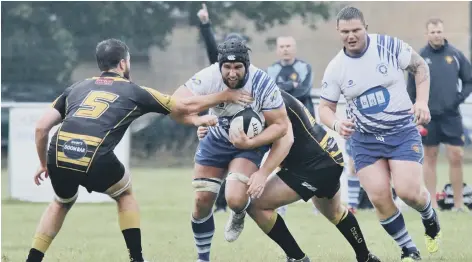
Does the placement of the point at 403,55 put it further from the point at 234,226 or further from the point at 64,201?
the point at 64,201

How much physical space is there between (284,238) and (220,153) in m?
0.77

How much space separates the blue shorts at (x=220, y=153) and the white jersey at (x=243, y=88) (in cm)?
13

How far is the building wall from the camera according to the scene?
21.8 meters

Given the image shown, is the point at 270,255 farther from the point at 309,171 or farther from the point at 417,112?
the point at 417,112

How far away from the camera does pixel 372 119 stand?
796 centimetres

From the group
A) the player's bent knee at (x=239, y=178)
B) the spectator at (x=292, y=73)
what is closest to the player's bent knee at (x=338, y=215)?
the player's bent knee at (x=239, y=178)

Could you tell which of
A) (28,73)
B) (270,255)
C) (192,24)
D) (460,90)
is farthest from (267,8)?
(270,255)

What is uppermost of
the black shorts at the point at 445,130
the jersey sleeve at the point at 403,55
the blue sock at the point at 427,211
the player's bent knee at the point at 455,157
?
the jersey sleeve at the point at 403,55

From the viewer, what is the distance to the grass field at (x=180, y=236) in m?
8.60

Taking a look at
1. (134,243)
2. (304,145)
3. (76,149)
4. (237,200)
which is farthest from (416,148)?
(76,149)

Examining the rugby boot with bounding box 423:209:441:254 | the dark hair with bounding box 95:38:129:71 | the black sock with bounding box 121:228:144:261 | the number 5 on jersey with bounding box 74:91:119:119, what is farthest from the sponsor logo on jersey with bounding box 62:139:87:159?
the rugby boot with bounding box 423:209:441:254

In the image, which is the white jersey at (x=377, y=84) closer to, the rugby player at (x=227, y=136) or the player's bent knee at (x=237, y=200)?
the rugby player at (x=227, y=136)

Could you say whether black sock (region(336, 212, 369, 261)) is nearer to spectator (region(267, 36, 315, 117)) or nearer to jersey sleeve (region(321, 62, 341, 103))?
jersey sleeve (region(321, 62, 341, 103))

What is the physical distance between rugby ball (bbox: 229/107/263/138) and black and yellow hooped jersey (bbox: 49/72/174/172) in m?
0.47
